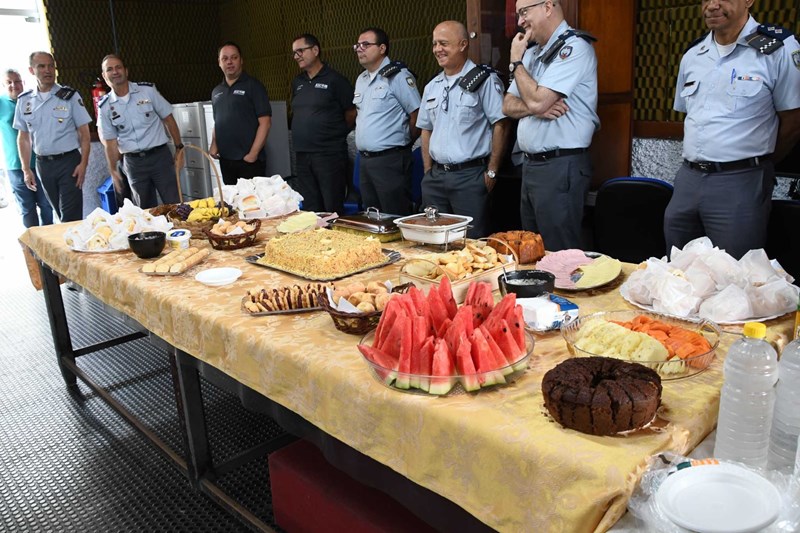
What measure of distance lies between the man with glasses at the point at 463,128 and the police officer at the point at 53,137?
3.50 m

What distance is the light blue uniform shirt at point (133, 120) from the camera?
223 inches

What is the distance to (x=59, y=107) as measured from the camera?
18.7 feet

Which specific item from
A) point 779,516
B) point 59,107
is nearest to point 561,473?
point 779,516

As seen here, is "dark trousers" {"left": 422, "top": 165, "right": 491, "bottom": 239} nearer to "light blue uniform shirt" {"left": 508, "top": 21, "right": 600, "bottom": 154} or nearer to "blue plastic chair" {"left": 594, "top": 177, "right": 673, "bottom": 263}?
"light blue uniform shirt" {"left": 508, "top": 21, "right": 600, "bottom": 154}

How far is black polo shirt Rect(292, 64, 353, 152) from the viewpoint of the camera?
5.31 m

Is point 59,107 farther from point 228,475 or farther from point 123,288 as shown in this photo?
point 228,475

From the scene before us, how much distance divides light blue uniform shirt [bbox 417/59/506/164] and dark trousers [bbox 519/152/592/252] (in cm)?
45

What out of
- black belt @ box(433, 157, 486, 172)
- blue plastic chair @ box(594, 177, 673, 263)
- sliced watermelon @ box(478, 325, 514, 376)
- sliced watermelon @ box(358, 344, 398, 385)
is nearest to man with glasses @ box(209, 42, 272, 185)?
black belt @ box(433, 157, 486, 172)

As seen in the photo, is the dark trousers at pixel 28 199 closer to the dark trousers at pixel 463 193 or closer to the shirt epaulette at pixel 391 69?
the shirt epaulette at pixel 391 69

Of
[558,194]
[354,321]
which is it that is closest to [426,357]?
[354,321]

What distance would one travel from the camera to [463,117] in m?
3.97

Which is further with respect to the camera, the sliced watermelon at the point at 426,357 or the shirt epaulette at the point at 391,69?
the shirt epaulette at the point at 391,69

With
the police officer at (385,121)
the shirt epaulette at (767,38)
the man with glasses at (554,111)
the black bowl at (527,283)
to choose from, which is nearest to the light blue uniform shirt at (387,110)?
the police officer at (385,121)

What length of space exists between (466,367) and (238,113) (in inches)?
196
